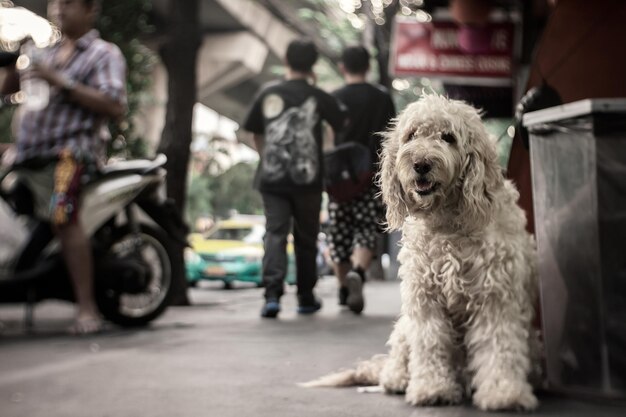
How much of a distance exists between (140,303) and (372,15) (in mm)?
12775

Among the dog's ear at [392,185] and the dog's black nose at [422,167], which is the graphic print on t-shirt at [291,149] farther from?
the dog's black nose at [422,167]

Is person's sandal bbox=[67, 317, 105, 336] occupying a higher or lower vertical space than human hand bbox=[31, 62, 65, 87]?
lower

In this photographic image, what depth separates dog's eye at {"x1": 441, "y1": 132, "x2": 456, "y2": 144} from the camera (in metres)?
3.95

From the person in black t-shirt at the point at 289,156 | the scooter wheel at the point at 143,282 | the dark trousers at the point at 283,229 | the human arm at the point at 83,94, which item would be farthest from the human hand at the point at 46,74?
the dark trousers at the point at 283,229

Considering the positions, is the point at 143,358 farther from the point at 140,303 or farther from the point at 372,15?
the point at 372,15

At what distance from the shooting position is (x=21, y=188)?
6992 millimetres

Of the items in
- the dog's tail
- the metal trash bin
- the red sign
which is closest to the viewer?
the metal trash bin

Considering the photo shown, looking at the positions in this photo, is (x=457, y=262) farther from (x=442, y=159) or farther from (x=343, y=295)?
(x=343, y=295)

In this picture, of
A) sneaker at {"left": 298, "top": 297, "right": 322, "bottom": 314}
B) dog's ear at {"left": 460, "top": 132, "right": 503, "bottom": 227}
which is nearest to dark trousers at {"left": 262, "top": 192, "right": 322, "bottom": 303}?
sneaker at {"left": 298, "top": 297, "right": 322, "bottom": 314}

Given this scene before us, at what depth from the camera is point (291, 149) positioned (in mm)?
8258

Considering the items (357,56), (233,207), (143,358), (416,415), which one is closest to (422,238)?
(416,415)

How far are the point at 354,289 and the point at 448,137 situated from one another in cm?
463

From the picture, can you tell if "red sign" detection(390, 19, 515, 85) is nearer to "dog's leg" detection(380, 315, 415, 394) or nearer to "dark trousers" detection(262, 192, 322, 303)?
"dark trousers" detection(262, 192, 322, 303)

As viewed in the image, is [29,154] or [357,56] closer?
[29,154]
